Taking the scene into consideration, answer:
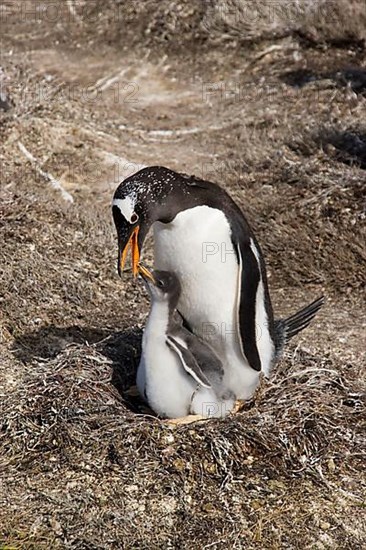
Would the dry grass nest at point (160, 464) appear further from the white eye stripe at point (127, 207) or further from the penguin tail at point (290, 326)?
the white eye stripe at point (127, 207)

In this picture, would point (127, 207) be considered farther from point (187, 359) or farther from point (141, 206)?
point (187, 359)

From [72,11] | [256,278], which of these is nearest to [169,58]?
[72,11]

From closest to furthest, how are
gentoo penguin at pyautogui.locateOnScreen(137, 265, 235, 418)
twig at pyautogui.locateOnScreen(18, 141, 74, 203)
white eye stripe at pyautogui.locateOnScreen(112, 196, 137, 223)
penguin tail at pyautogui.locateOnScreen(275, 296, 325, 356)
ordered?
white eye stripe at pyautogui.locateOnScreen(112, 196, 137, 223), gentoo penguin at pyautogui.locateOnScreen(137, 265, 235, 418), penguin tail at pyautogui.locateOnScreen(275, 296, 325, 356), twig at pyautogui.locateOnScreen(18, 141, 74, 203)

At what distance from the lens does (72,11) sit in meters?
12.4

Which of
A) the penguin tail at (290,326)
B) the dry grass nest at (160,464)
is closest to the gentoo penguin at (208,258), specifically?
the penguin tail at (290,326)

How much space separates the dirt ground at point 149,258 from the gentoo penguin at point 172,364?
0.13 meters

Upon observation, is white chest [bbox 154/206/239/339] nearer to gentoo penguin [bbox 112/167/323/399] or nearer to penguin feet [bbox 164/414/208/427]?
gentoo penguin [bbox 112/167/323/399]

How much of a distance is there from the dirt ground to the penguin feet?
0.21ft

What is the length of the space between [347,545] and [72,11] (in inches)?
369

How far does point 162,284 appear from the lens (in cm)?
455

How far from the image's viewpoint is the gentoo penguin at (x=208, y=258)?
4.34 m

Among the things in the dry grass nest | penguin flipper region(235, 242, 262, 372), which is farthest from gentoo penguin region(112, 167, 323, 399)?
the dry grass nest

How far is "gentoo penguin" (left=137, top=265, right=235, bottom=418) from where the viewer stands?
463cm

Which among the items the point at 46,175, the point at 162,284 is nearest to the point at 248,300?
the point at 162,284
